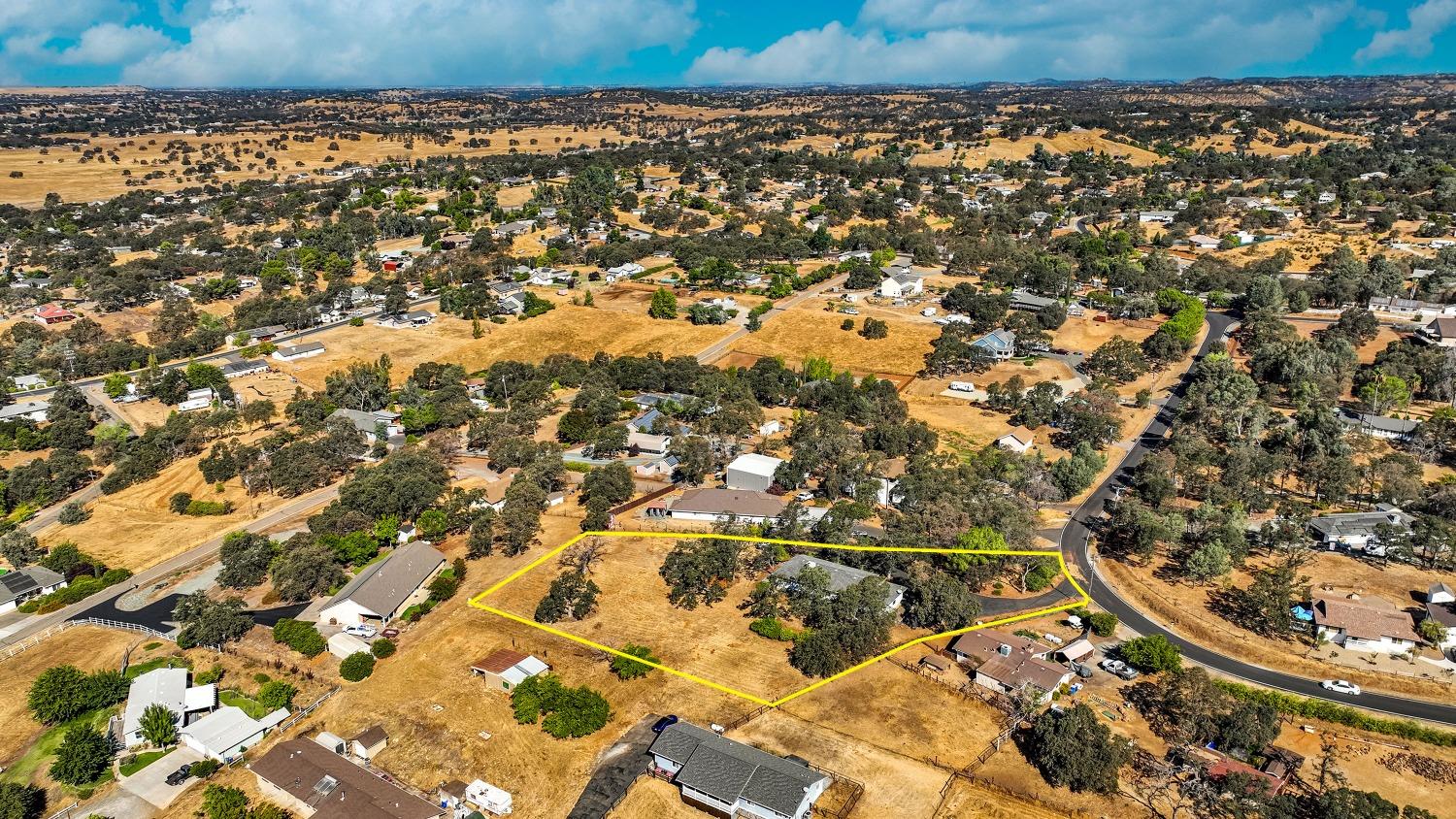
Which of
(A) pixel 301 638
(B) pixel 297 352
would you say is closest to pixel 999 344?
(A) pixel 301 638

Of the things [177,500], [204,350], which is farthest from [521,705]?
[204,350]

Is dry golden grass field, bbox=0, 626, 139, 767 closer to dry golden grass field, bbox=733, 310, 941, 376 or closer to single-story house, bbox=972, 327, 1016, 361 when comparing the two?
dry golden grass field, bbox=733, 310, 941, 376

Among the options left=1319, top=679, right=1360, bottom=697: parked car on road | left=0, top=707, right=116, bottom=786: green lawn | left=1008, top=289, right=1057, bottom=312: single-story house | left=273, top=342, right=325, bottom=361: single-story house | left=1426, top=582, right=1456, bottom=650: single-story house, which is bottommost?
left=0, top=707, right=116, bottom=786: green lawn

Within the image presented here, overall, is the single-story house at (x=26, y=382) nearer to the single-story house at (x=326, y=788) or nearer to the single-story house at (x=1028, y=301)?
the single-story house at (x=326, y=788)

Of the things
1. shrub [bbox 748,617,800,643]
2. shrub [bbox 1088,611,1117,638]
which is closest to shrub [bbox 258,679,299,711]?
shrub [bbox 748,617,800,643]

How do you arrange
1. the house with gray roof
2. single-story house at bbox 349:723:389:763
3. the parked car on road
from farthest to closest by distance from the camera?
the parked car on road
single-story house at bbox 349:723:389:763
the house with gray roof

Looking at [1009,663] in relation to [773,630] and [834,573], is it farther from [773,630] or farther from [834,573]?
Result: [773,630]
